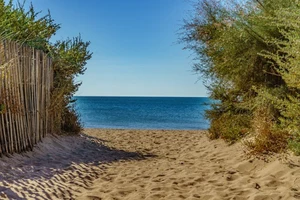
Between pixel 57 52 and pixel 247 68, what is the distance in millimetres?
4720

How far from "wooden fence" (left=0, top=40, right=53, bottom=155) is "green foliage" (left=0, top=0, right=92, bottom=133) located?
451 mm

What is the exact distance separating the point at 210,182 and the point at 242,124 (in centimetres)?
265

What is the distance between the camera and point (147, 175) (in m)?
5.04

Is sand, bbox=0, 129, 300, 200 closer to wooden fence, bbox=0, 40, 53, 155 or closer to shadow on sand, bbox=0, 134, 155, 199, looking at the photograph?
shadow on sand, bbox=0, 134, 155, 199

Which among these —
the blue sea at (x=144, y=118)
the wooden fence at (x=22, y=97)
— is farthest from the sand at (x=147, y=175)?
the blue sea at (x=144, y=118)

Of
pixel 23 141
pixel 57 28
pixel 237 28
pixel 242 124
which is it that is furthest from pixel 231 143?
pixel 57 28

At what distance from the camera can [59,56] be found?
837 cm

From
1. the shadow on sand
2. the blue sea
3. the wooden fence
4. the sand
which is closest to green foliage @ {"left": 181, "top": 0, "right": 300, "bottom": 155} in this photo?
the sand

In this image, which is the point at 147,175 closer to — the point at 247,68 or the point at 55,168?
the point at 55,168

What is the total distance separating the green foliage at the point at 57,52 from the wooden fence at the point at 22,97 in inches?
17.8

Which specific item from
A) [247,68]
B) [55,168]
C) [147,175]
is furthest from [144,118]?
[147,175]

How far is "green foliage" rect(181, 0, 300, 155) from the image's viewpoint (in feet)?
17.2

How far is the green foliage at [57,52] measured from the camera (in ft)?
21.8

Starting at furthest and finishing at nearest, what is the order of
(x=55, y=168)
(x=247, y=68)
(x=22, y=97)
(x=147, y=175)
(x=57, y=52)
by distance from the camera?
(x=57, y=52), (x=247, y=68), (x=22, y=97), (x=55, y=168), (x=147, y=175)
